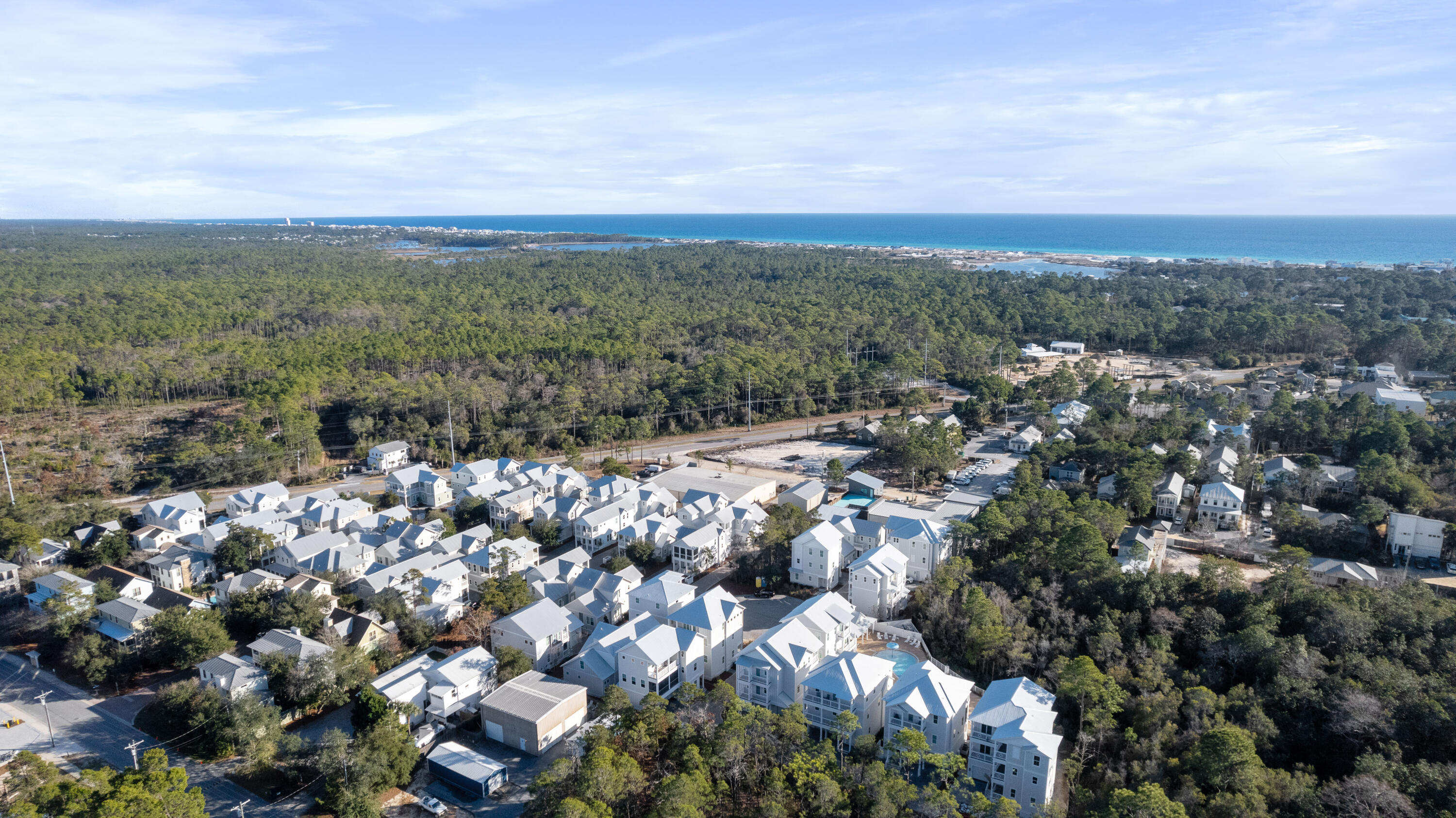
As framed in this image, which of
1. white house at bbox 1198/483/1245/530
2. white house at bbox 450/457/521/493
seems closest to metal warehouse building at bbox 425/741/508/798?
white house at bbox 450/457/521/493

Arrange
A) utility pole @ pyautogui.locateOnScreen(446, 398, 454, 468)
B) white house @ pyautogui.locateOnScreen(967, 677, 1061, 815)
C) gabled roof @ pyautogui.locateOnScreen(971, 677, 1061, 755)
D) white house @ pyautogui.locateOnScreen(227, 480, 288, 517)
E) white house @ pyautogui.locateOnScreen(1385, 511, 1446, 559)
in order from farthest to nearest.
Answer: utility pole @ pyautogui.locateOnScreen(446, 398, 454, 468) → white house @ pyautogui.locateOnScreen(227, 480, 288, 517) → white house @ pyautogui.locateOnScreen(1385, 511, 1446, 559) → gabled roof @ pyautogui.locateOnScreen(971, 677, 1061, 755) → white house @ pyautogui.locateOnScreen(967, 677, 1061, 815)

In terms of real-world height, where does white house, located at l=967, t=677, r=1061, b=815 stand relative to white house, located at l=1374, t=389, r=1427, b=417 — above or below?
below

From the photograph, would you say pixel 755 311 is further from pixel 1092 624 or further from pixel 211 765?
pixel 211 765

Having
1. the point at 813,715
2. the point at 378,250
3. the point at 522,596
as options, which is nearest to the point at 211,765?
the point at 522,596

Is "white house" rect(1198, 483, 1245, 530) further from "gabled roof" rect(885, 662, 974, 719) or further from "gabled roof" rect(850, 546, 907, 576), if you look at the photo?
"gabled roof" rect(885, 662, 974, 719)

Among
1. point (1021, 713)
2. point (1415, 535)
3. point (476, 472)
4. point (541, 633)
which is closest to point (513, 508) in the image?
point (476, 472)

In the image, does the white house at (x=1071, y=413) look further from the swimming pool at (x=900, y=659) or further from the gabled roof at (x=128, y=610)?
the gabled roof at (x=128, y=610)
